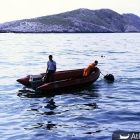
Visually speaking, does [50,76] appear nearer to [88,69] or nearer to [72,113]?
[88,69]

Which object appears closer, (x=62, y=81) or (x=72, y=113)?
(x=72, y=113)

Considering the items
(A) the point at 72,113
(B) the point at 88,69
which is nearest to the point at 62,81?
(B) the point at 88,69

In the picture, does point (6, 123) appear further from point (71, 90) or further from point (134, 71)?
point (134, 71)

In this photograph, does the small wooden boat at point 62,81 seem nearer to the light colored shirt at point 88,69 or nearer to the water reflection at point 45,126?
the light colored shirt at point 88,69

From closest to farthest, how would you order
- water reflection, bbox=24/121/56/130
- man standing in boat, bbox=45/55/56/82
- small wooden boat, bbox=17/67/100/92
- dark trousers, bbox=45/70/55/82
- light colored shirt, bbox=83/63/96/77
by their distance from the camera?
water reflection, bbox=24/121/56/130
small wooden boat, bbox=17/67/100/92
man standing in boat, bbox=45/55/56/82
dark trousers, bbox=45/70/55/82
light colored shirt, bbox=83/63/96/77

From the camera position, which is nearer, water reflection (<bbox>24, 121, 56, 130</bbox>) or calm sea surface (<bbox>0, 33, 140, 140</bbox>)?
calm sea surface (<bbox>0, 33, 140, 140</bbox>)

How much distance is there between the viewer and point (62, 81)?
3000cm

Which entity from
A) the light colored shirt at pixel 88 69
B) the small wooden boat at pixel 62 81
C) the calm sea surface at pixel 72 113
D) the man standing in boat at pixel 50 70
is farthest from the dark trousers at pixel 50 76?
the light colored shirt at pixel 88 69

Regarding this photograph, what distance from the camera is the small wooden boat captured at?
29219 millimetres

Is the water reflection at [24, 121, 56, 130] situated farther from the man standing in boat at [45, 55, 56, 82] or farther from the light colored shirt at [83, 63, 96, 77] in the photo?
the light colored shirt at [83, 63, 96, 77]

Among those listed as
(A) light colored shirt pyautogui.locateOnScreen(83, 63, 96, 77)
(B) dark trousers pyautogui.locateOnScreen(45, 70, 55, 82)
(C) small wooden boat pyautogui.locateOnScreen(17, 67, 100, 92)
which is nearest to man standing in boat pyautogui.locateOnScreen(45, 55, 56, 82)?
(B) dark trousers pyautogui.locateOnScreen(45, 70, 55, 82)

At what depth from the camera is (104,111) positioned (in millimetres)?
23156

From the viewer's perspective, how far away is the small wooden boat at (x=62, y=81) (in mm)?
29219

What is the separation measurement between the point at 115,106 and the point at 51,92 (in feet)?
21.7
